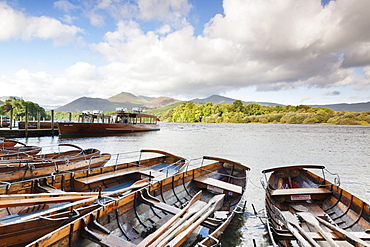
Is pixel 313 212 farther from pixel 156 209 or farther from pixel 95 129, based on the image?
pixel 95 129

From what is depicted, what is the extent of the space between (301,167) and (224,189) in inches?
181

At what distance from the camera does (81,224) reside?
16.4ft

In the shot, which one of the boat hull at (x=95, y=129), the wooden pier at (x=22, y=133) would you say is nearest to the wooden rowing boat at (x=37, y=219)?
the wooden pier at (x=22, y=133)

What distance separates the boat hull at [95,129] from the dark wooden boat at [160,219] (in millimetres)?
40535

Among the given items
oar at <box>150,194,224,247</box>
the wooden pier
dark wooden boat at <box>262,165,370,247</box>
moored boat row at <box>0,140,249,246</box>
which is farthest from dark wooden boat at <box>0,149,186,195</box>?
the wooden pier

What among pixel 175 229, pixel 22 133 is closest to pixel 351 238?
pixel 175 229

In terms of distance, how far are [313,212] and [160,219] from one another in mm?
5924

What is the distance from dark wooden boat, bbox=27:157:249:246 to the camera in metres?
4.78

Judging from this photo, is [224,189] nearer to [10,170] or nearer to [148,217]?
A: [148,217]

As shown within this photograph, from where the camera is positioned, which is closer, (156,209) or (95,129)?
(156,209)

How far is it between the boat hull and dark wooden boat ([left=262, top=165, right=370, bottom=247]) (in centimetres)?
4309

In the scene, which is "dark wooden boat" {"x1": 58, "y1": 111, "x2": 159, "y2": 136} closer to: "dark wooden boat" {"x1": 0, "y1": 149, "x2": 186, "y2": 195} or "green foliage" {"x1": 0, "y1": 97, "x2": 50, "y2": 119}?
"dark wooden boat" {"x1": 0, "y1": 149, "x2": 186, "y2": 195}

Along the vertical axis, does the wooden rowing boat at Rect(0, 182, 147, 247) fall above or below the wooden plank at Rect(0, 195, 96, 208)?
below

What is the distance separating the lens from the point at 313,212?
8.16 m
